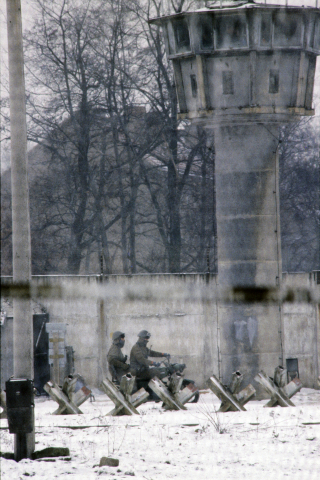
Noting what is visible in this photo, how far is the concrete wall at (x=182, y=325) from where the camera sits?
55.4 feet

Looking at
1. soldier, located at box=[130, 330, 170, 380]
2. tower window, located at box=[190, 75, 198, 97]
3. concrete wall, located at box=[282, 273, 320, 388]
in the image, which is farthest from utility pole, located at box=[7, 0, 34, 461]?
concrete wall, located at box=[282, 273, 320, 388]

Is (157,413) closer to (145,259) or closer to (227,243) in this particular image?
(227,243)

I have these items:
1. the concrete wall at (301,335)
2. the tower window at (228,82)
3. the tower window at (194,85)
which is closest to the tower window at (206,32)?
the tower window at (228,82)

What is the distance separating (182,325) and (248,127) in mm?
5137

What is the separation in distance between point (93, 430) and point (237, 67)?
31.4ft

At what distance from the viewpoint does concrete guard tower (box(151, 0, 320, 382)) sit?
54.1 feet

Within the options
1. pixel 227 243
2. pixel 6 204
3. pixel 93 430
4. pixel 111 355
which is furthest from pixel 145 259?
pixel 93 430

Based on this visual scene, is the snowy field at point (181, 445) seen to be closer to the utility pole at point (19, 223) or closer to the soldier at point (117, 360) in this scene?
the utility pole at point (19, 223)

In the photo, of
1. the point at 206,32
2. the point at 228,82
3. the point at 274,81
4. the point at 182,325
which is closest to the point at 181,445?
the point at 182,325

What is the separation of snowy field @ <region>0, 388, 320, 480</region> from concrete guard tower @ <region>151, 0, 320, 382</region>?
4351 millimetres

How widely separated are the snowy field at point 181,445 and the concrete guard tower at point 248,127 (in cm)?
435

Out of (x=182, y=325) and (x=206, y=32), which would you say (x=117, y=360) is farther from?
(x=206, y=32)

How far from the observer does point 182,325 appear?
17578 millimetres

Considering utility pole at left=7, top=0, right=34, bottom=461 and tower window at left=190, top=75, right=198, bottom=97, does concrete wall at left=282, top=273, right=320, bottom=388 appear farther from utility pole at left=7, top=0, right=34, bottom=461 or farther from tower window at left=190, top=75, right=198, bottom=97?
utility pole at left=7, top=0, right=34, bottom=461
